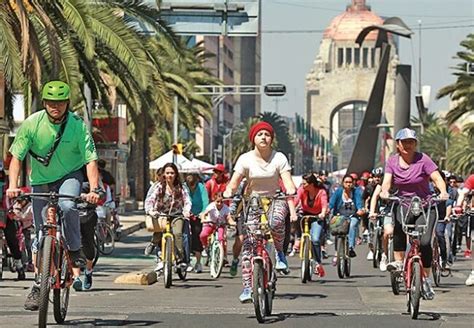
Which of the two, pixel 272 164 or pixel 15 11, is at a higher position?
pixel 15 11

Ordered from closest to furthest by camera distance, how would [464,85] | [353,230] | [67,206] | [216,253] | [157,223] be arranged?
[67,206], [157,223], [216,253], [353,230], [464,85]

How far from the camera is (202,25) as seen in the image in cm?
3284

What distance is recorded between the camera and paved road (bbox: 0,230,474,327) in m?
11.9

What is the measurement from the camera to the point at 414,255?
1275 centimetres

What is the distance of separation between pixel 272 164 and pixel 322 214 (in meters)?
5.40

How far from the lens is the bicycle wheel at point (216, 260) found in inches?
765

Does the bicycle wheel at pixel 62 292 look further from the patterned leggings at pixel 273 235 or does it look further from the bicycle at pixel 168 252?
the bicycle at pixel 168 252

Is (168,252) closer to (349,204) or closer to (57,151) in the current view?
(349,204)

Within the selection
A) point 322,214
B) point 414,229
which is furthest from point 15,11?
point 414,229

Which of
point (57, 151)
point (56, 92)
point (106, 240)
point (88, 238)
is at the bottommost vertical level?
point (106, 240)

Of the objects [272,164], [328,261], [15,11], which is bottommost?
[328,261]

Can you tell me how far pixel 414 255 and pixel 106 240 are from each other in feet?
49.0

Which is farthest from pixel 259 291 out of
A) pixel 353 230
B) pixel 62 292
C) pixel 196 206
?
pixel 353 230

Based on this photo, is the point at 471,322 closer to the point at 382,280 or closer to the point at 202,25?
the point at 382,280
